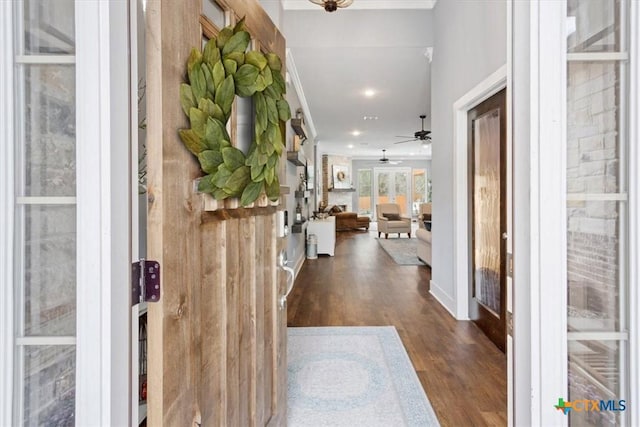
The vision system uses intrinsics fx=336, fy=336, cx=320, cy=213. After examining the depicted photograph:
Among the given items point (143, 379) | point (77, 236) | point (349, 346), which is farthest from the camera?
point (349, 346)

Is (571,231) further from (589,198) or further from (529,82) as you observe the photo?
(529,82)

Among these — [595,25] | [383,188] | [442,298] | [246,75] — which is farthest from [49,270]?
[383,188]

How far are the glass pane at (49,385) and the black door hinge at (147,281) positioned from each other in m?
0.17

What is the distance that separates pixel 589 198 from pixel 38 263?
1.29 metres

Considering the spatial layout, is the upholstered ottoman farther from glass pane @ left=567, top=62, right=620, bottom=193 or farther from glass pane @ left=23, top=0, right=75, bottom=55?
glass pane @ left=23, top=0, right=75, bottom=55

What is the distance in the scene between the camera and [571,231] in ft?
2.76

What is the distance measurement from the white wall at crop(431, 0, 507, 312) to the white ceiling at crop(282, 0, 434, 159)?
1.15 ft

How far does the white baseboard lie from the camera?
11.0 feet

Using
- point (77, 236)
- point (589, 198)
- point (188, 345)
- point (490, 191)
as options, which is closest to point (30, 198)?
point (77, 236)

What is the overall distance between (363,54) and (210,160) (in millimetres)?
3921

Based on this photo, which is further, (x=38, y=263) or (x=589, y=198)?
(x=589, y=198)

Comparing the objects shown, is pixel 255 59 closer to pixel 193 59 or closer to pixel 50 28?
pixel 193 59
